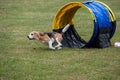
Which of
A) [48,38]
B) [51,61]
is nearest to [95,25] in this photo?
[48,38]

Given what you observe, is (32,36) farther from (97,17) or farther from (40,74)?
(40,74)

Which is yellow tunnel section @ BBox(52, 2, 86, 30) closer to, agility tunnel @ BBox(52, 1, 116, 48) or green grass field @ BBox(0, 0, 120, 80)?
agility tunnel @ BBox(52, 1, 116, 48)

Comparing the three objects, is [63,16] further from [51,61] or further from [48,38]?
[51,61]

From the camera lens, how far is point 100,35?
11.4m

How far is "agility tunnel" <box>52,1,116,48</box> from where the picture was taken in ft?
36.9

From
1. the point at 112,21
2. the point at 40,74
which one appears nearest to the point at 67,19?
the point at 112,21

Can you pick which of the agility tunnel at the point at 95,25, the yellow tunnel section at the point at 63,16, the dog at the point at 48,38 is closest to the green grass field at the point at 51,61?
the dog at the point at 48,38

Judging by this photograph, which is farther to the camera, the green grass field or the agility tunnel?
the agility tunnel

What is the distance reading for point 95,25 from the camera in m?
11.1

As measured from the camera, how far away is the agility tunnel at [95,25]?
11250 millimetres

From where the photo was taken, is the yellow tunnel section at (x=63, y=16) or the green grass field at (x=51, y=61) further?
the yellow tunnel section at (x=63, y=16)

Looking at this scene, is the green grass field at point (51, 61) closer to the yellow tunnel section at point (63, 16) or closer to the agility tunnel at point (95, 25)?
the agility tunnel at point (95, 25)

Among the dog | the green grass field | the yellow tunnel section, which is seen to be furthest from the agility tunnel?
the dog

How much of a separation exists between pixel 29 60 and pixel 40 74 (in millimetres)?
1568
